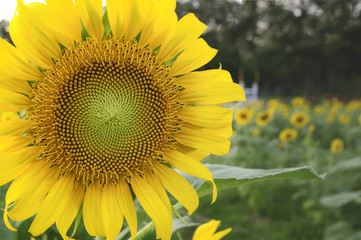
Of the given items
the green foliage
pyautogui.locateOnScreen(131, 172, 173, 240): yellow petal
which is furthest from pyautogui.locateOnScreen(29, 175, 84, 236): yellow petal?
the green foliage

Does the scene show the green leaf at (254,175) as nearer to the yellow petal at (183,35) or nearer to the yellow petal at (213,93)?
the yellow petal at (213,93)

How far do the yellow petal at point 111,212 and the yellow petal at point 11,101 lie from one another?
0.69ft

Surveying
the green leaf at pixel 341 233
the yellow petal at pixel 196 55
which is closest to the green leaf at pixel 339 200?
the green leaf at pixel 341 233

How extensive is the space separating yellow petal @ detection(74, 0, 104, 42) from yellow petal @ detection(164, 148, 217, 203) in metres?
0.27

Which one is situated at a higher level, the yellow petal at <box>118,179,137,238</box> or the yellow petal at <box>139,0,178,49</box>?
the yellow petal at <box>139,0,178,49</box>

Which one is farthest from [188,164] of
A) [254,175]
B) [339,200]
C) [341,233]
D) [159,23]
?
[341,233]

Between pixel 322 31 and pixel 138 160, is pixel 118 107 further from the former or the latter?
pixel 322 31

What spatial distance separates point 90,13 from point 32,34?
10cm

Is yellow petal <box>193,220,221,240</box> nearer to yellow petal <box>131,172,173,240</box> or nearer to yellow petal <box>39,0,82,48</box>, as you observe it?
yellow petal <box>131,172,173,240</box>

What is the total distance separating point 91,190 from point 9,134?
17cm

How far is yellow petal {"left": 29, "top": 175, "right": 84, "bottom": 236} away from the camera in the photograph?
649mm

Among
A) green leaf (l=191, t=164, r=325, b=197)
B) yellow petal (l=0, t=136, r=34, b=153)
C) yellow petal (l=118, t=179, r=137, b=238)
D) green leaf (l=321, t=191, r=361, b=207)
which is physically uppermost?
yellow petal (l=0, t=136, r=34, b=153)

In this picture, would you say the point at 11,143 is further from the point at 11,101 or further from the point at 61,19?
the point at 61,19

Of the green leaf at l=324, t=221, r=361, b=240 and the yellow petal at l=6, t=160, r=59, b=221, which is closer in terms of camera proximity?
→ the yellow petal at l=6, t=160, r=59, b=221
